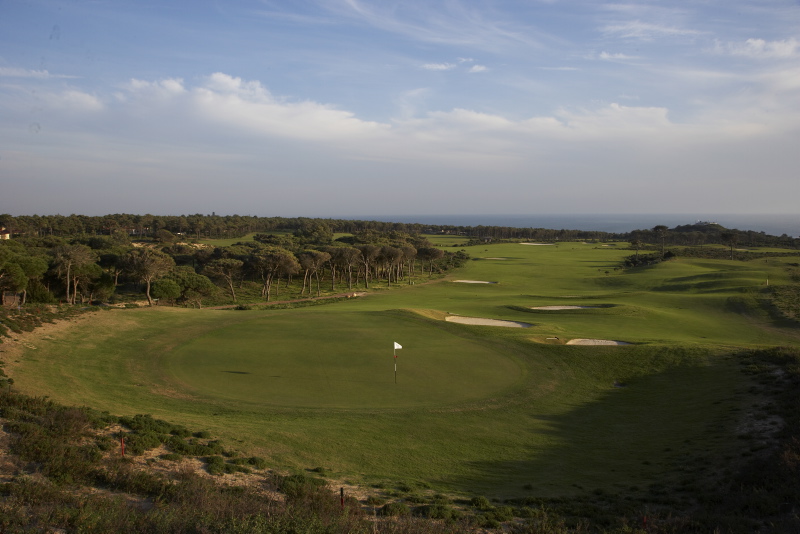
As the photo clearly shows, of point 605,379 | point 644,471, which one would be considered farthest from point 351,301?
point 644,471

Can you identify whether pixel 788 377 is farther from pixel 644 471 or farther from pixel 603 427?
pixel 644 471

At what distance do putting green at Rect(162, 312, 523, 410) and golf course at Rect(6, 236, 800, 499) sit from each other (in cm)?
13

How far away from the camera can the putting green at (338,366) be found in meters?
19.9

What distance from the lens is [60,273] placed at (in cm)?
4956

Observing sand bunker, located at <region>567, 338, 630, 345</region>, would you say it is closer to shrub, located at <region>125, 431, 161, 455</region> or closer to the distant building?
shrub, located at <region>125, 431, 161, 455</region>

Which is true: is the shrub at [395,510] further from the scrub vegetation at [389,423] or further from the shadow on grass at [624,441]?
the shadow on grass at [624,441]

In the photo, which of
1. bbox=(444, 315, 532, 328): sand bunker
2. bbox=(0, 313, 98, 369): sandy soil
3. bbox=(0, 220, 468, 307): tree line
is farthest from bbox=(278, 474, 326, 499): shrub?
bbox=(0, 220, 468, 307): tree line

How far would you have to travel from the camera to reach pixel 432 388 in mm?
20938

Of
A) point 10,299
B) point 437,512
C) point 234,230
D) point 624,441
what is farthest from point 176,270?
point 234,230

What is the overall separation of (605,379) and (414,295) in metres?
39.3

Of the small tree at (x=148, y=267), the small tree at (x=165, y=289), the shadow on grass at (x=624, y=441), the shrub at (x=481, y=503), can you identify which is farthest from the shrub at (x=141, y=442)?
the small tree at (x=165, y=289)

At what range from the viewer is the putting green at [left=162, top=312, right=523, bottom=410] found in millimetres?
19922

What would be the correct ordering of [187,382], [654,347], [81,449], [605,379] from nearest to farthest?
[81,449], [187,382], [605,379], [654,347]

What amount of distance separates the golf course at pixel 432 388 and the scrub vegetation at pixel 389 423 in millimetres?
113
